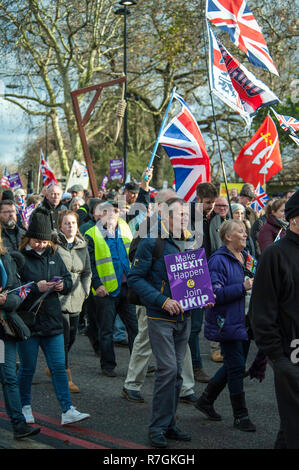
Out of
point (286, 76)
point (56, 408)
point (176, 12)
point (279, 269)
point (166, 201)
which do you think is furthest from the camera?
point (286, 76)

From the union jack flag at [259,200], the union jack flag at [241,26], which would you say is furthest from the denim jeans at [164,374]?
the union jack flag at [259,200]

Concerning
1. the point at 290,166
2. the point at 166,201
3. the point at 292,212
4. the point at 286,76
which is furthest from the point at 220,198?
the point at 290,166

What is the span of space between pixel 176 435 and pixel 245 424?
0.62 m

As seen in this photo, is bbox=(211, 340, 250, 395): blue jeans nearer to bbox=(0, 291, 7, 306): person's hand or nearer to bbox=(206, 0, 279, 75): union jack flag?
bbox=(0, 291, 7, 306): person's hand

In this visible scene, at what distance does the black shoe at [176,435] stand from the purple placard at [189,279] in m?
0.95

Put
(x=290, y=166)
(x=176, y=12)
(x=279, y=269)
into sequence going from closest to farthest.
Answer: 1. (x=279, y=269)
2. (x=176, y=12)
3. (x=290, y=166)

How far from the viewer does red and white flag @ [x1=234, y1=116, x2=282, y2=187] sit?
11.1 m

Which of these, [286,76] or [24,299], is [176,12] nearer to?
[286,76]

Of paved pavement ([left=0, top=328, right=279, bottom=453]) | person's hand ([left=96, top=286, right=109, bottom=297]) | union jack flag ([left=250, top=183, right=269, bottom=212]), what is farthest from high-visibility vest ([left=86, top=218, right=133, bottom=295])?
union jack flag ([left=250, top=183, right=269, bottom=212])

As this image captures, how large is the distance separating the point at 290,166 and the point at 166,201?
1423 inches

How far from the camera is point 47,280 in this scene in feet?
18.2

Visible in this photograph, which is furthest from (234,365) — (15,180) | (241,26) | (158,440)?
(15,180)

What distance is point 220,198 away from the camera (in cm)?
793

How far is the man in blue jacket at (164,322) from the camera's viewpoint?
16.3 ft
